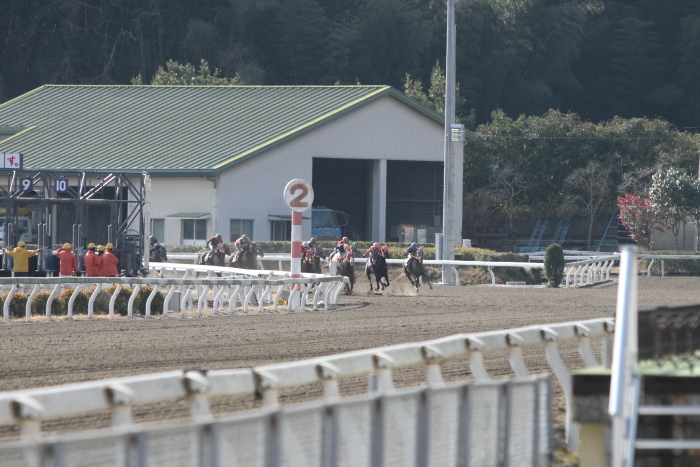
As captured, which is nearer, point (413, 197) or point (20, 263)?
point (20, 263)

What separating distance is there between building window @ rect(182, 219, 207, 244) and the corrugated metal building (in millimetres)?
33

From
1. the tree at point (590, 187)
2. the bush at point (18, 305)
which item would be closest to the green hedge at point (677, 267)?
the tree at point (590, 187)

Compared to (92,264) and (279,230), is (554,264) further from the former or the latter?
(279,230)

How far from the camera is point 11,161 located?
24.7 meters

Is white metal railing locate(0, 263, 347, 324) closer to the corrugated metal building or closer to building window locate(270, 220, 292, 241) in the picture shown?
the corrugated metal building

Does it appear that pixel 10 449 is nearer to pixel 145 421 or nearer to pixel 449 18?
pixel 145 421

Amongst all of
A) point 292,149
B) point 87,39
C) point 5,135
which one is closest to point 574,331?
point 292,149

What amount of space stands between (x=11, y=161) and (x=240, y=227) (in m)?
13.5

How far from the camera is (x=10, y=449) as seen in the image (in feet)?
10.6

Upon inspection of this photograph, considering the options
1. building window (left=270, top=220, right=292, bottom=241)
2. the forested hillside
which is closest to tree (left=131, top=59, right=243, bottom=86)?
the forested hillside

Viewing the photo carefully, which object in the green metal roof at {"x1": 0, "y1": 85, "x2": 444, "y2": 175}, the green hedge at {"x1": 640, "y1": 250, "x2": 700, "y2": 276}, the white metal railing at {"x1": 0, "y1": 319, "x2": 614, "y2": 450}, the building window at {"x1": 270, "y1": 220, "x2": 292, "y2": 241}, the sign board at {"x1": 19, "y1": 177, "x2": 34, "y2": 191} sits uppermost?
the green metal roof at {"x1": 0, "y1": 85, "x2": 444, "y2": 175}

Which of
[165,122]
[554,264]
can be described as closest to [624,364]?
[554,264]

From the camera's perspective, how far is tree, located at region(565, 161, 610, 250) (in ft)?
157

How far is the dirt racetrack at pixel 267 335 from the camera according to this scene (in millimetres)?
10000
